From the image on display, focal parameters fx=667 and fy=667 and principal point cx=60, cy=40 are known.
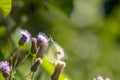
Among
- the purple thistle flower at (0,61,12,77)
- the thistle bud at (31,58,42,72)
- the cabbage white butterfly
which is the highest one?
the cabbage white butterfly

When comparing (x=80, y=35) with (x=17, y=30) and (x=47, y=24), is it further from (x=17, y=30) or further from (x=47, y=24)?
(x=17, y=30)

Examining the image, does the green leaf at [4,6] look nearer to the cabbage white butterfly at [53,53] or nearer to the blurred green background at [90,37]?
the cabbage white butterfly at [53,53]

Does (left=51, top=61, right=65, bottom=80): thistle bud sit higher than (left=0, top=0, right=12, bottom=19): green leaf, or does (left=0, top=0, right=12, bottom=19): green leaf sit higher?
(left=0, top=0, right=12, bottom=19): green leaf

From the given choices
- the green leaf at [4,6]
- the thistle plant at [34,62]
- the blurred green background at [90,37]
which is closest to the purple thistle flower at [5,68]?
the thistle plant at [34,62]

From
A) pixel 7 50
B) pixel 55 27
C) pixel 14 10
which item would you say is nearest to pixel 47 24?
pixel 55 27

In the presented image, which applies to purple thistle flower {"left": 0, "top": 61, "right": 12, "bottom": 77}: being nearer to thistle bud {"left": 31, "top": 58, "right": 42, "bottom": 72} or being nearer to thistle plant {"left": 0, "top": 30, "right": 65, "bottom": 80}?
thistle plant {"left": 0, "top": 30, "right": 65, "bottom": 80}

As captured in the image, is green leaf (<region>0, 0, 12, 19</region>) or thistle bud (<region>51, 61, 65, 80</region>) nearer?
thistle bud (<region>51, 61, 65, 80</region>)

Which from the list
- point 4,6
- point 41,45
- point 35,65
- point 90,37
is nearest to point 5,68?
point 35,65

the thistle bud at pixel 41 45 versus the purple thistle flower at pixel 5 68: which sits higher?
the thistle bud at pixel 41 45

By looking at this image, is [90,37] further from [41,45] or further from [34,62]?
[34,62]

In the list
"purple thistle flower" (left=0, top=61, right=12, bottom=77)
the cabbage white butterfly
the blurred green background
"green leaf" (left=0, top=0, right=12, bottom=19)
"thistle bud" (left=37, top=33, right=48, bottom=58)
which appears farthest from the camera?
the blurred green background

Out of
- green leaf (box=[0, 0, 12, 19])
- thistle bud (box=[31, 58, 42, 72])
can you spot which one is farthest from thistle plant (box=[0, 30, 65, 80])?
green leaf (box=[0, 0, 12, 19])
